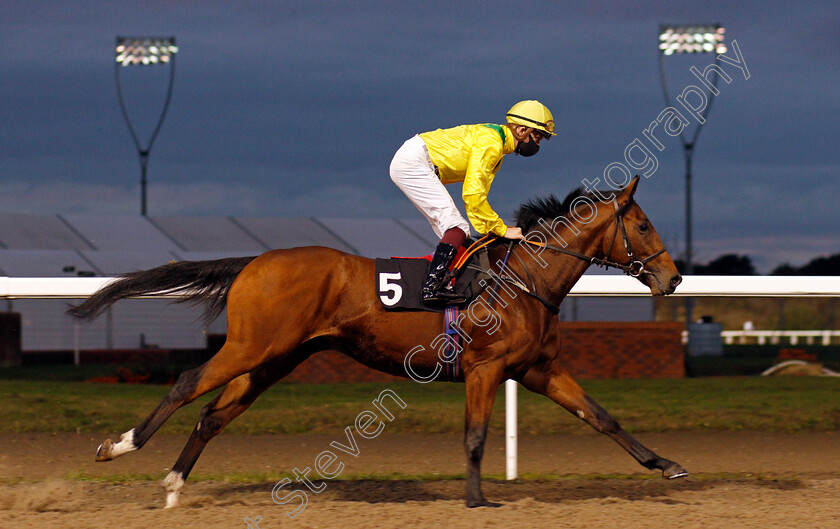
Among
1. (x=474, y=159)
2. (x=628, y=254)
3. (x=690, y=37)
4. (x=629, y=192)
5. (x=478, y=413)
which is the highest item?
(x=690, y=37)

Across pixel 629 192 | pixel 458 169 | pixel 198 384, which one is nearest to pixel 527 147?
pixel 458 169

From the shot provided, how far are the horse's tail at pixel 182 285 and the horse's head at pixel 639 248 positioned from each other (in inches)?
69.2

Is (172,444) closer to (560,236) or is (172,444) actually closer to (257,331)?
(257,331)

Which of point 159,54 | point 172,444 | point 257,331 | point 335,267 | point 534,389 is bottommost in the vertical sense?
point 172,444

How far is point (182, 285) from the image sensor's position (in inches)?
180

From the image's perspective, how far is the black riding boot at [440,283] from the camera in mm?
4281

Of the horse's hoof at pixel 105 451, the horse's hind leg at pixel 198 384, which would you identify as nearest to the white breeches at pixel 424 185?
the horse's hind leg at pixel 198 384

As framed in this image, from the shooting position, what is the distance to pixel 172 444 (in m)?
6.20

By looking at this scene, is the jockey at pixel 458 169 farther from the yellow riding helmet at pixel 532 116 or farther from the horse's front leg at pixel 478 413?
the horse's front leg at pixel 478 413

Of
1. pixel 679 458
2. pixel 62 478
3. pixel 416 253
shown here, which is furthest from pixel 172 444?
pixel 416 253

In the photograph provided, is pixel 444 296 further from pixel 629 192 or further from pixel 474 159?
pixel 629 192

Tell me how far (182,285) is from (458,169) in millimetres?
1452

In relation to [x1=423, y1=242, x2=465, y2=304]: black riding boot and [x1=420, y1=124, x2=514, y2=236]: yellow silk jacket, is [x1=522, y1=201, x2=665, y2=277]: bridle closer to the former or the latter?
[x1=420, y1=124, x2=514, y2=236]: yellow silk jacket

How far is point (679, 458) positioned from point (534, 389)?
5.38 feet
